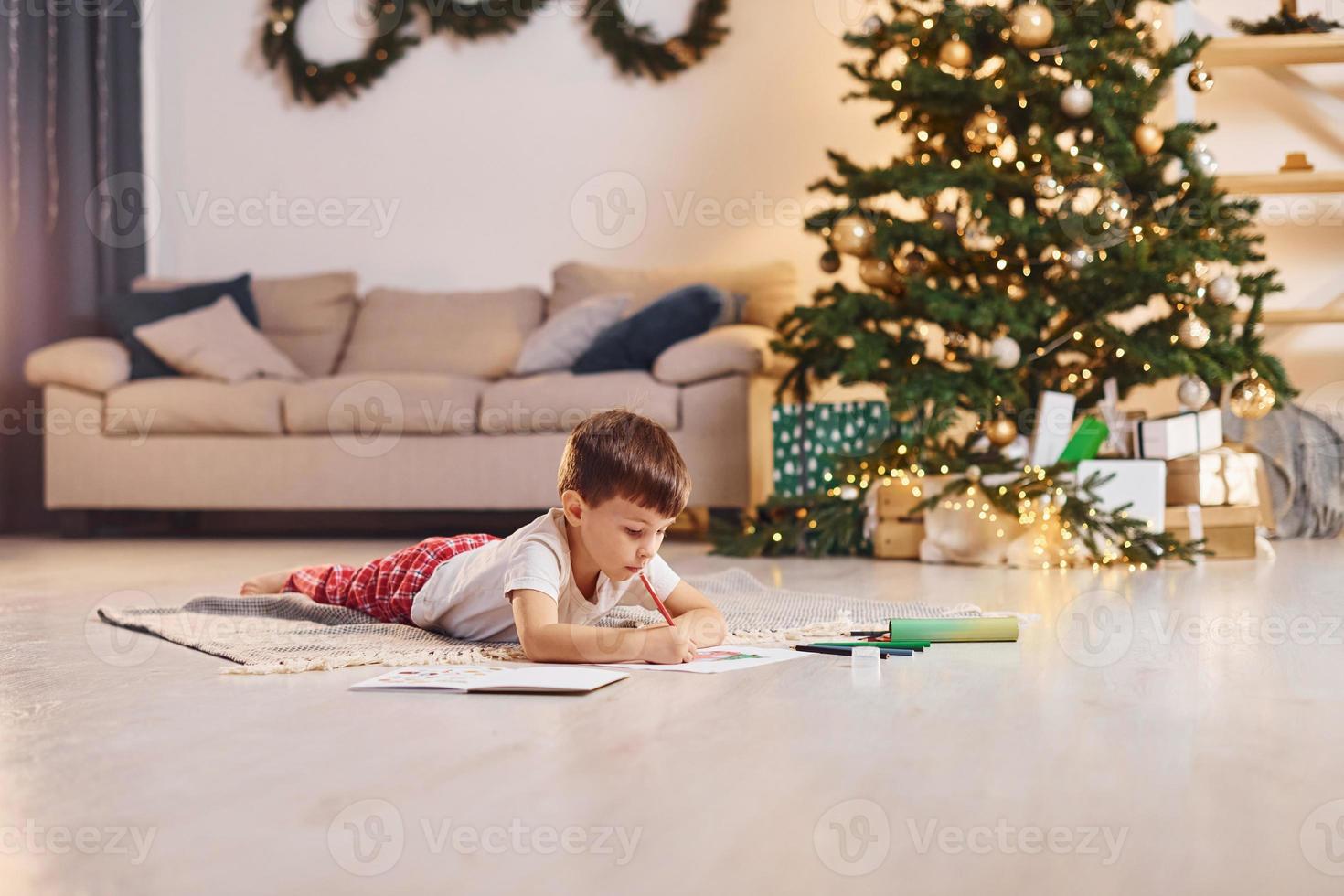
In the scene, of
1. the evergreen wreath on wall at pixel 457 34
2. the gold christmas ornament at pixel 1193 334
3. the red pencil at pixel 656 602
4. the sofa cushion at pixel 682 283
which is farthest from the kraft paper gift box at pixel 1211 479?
the evergreen wreath on wall at pixel 457 34

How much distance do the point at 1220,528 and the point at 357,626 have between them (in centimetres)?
204

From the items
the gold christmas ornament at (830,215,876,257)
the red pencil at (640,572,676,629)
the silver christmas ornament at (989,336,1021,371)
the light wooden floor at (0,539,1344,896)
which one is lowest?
the light wooden floor at (0,539,1344,896)

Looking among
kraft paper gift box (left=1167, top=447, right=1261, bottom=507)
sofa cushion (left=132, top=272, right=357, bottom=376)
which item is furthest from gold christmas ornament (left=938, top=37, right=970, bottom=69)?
sofa cushion (left=132, top=272, right=357, bottom=376)

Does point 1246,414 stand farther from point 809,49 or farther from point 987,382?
point 809,49

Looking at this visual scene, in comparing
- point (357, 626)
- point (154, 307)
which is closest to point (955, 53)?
point (357, 626)

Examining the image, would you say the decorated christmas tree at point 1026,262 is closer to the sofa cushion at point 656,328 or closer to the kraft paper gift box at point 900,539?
the kraft paper gift box at point 900,539

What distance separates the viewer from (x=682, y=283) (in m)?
4.40

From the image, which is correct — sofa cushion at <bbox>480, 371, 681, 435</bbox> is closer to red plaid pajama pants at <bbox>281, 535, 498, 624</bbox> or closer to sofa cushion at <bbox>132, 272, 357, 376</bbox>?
sofa cushion at <bbox>132, 272, 357, 376</bbox>

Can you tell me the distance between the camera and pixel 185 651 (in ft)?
5.67

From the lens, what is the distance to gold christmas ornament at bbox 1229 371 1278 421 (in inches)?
118

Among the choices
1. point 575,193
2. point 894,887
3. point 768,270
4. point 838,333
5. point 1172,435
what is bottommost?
point 894,887

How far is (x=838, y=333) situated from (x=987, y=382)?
358 millimetres

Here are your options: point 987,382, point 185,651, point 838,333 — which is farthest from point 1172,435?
point 185,651

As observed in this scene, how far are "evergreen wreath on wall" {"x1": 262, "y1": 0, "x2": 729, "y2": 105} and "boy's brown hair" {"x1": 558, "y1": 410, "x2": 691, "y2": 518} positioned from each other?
137 inches
